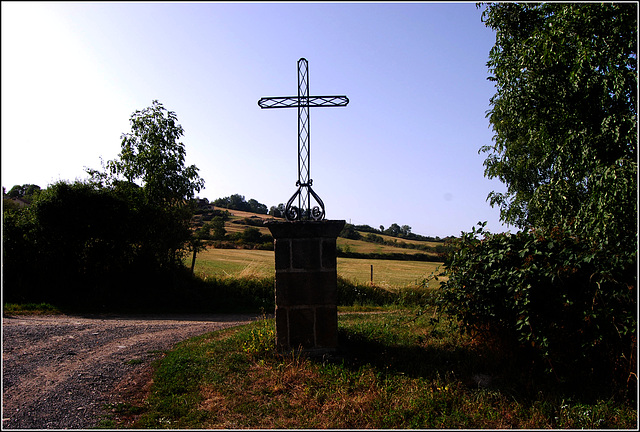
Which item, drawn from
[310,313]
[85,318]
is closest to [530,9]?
[310,313]

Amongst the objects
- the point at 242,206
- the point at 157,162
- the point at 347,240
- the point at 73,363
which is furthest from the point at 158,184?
the point at 242,206

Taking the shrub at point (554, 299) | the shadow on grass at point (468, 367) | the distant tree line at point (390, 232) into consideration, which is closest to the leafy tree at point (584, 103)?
the shrub at point (554, 299)

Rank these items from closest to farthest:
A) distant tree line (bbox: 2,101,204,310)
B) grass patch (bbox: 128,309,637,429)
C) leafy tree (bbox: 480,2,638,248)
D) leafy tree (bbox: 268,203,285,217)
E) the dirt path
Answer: grass patch (bbox: 128,309,637,429) → the dirt path → leafy tree (bbox: 480,2,638,248) → leafy tree (bbox: 268,203,285,217) → distant tree line (bbox: 2,101,204,310)

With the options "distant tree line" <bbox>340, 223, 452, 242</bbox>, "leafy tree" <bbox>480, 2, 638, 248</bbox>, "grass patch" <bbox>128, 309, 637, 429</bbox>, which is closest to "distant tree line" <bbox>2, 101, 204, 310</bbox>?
"grass patch" <bbox>128, 309, 637, 429</bbox>

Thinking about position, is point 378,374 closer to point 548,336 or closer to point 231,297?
point 548,336

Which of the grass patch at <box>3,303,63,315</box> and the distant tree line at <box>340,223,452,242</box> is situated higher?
the distant tree line at <box>340,223,452,242</box>

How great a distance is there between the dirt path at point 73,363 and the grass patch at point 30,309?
2.58 feet

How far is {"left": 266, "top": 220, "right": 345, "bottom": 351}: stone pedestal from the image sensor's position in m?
5.68

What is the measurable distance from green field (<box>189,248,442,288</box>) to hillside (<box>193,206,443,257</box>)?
2.36 metres

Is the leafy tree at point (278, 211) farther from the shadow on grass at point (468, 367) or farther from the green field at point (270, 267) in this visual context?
the green field at point (270, 267)

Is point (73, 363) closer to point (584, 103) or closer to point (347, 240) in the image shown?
point (584, 103)

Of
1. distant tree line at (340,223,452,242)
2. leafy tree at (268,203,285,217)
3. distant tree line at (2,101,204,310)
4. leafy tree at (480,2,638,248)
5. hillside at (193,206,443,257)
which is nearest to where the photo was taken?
leafy tree at (480,2,638,248)

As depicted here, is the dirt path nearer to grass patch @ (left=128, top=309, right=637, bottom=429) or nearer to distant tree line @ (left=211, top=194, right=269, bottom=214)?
grass patch @ (left=128, top=309, right=637, bottom=429)

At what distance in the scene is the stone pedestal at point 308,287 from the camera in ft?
18.6
